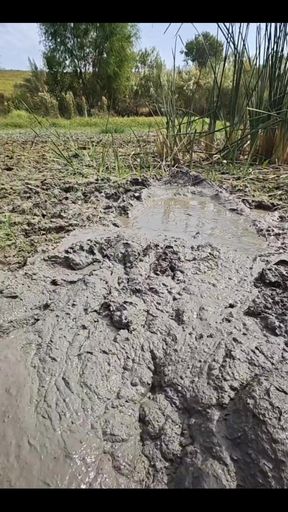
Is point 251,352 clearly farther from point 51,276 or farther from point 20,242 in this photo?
point 20,242

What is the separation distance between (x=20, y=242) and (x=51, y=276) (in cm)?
45

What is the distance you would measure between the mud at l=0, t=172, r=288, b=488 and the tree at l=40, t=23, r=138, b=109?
14442 mm

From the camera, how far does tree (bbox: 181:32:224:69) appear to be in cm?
339

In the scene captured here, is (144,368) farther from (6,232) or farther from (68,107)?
(68,107)

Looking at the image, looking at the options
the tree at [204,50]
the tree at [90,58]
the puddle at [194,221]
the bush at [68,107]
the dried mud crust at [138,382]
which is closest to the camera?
the dried mud crust at [138,382]

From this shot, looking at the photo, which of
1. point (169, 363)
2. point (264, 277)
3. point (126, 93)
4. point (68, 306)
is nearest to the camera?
point (169, 363)

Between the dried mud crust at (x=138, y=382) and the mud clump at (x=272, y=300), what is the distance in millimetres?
31

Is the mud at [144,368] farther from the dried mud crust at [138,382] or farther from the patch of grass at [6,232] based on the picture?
the patch of grass at [6,232]

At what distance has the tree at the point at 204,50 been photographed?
339 centimetres

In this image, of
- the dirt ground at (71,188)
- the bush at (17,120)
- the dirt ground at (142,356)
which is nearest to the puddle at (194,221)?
the dirt ground at (142,356)

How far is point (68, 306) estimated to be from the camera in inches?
48.3

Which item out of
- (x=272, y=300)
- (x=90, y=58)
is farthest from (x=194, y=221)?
(x=90, y=58)

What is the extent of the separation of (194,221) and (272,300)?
0.99 metres
